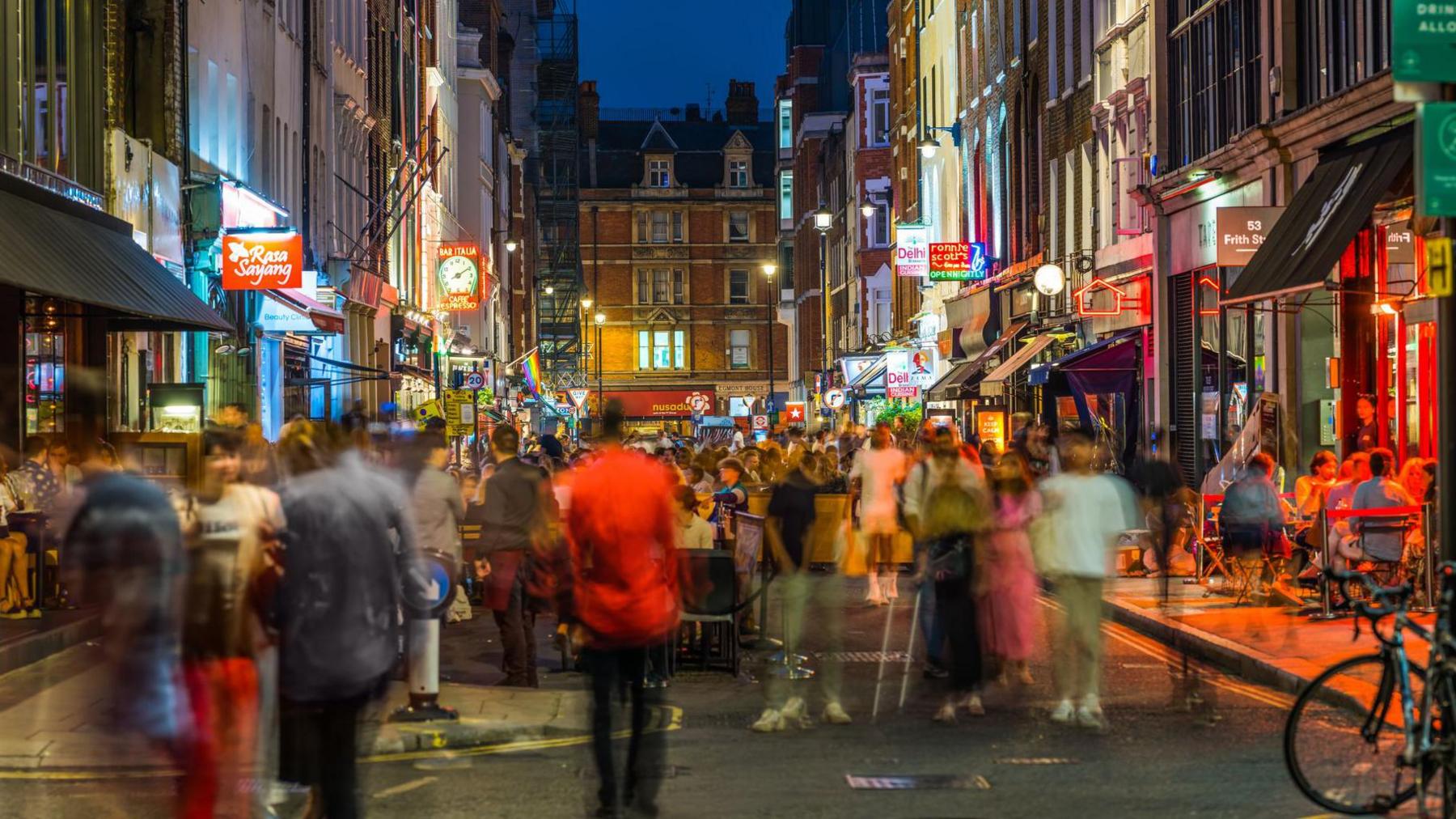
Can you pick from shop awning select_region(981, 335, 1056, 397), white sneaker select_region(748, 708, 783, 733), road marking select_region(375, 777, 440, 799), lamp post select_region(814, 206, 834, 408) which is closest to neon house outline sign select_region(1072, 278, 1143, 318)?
shop awning select_region(981, 335, 1056, 397)

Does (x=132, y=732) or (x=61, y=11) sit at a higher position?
(x=61, y=11)

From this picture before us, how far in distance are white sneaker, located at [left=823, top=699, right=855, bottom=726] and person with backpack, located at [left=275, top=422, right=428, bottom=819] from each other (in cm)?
499

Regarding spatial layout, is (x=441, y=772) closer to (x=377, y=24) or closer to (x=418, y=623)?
(x=418, y=623)

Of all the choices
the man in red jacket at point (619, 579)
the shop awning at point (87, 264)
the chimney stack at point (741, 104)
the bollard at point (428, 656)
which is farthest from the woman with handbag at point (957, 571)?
the chimney stack at point (741, 104)

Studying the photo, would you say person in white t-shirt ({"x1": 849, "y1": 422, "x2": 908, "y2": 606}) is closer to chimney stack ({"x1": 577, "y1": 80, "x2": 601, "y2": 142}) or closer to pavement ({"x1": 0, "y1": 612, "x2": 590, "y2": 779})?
pavement ({"x1": 0, "y1": 612, "x2": 590, "y2": 779})

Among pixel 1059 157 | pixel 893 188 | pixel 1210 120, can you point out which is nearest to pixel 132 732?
pixel 1210 120

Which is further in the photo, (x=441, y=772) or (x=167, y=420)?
(x=167, y=420)

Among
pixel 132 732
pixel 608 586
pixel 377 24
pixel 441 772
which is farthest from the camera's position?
pixel 377 24

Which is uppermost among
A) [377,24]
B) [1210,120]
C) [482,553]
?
[377,24]

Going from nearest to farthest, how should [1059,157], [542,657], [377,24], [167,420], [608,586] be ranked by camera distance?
[608,586] → [542,657] → [167,420] → [1059,157] → [377,24]

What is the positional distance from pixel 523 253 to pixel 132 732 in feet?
293

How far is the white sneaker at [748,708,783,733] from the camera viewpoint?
39.2ft

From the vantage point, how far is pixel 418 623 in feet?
38.9

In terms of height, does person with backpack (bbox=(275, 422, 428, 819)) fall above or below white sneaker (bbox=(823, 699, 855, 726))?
above
